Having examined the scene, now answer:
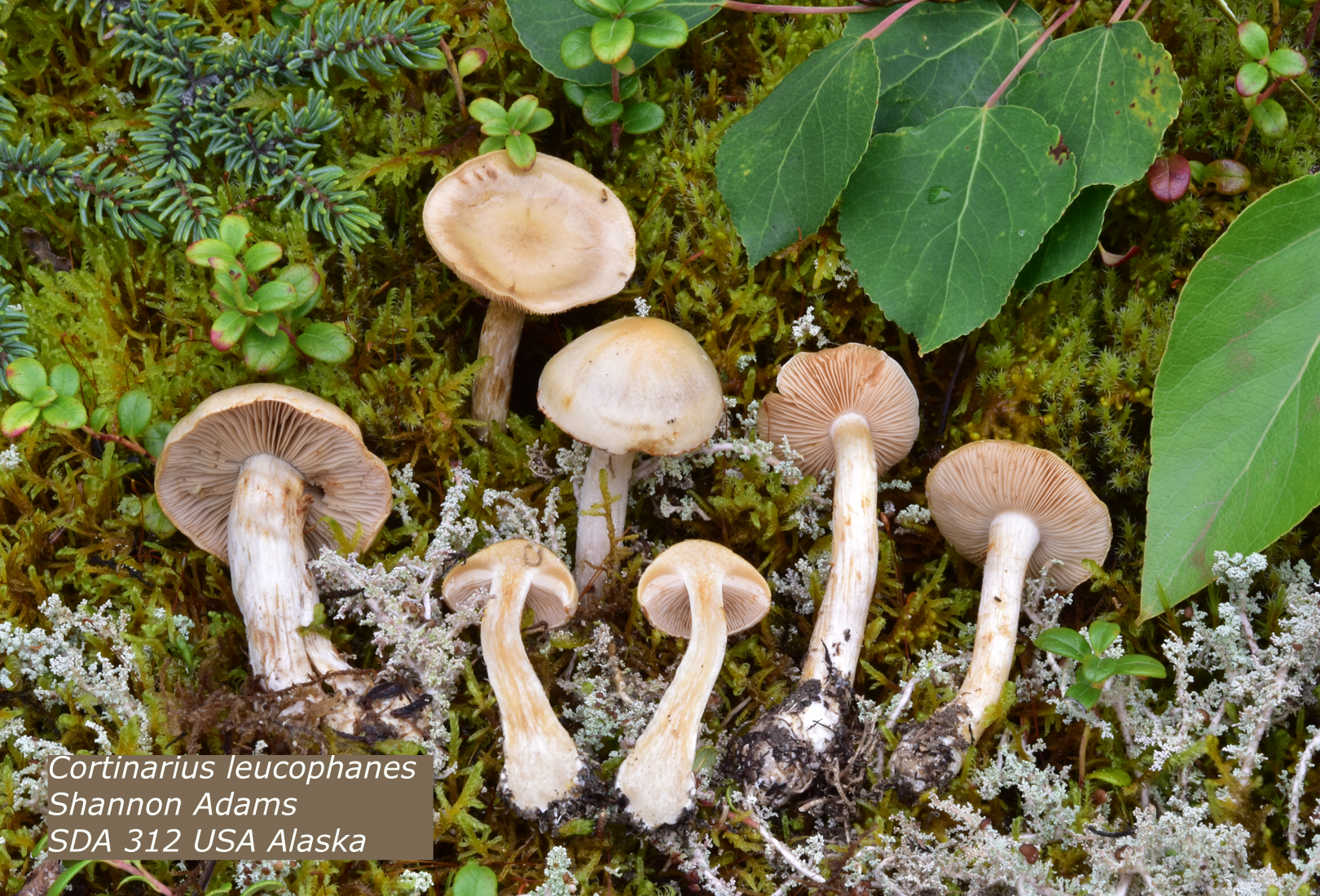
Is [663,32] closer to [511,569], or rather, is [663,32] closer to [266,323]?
[266,323]

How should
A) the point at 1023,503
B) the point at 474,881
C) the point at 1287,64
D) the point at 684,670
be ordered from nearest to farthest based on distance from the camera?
the point at 474,881 < the point at 684,670 < the point at 1287,64 < the point at 1023,503

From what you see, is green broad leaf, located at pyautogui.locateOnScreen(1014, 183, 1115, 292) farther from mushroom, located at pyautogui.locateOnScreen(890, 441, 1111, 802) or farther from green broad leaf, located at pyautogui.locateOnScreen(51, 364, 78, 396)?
green broad leaf, located at pyautogui.locateOnScreen(51, 364, 78, 396)

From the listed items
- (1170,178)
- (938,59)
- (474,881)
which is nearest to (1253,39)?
(1170,178)

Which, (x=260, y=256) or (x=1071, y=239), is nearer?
(x=260, y=256)

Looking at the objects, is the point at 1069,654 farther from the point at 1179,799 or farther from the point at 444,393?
the point at 444,393

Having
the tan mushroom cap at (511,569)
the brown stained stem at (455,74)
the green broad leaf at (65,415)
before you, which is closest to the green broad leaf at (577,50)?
the brown stained stem at (455,74)

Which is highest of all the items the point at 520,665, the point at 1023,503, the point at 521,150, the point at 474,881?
the point at 521,150

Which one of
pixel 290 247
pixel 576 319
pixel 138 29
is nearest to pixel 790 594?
pixel 576 319
